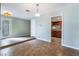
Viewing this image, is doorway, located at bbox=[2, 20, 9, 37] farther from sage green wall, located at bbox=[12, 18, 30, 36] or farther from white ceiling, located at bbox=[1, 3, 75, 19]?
white ceiling, located at bbox=[1, 3, 75, 19]

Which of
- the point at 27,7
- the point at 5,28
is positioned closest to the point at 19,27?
the point at 5,28

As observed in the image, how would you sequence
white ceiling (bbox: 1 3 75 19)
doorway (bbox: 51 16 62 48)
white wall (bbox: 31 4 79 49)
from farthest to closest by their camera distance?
1. white wall (bbox: 31 4 79 49)
2. doorway (bbox: 51 16 62 48)
3. white ceiling (bbox: 1 3 75 19)

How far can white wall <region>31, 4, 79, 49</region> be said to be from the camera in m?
3.12

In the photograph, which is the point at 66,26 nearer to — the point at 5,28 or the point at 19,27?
the point at 19,27

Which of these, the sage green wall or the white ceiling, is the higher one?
the white ceiling

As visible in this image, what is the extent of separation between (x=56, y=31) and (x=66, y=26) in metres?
0.49

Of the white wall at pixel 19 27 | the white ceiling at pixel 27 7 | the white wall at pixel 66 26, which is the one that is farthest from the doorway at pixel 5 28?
the white wall at pixel 66 26

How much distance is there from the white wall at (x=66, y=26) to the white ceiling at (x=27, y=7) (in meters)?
0.16

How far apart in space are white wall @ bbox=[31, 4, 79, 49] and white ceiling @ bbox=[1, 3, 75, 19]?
0.53 feet

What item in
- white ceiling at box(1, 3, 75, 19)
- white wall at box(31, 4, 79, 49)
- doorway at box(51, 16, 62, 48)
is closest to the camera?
white ceiling at box(1, 3, 75, 19)

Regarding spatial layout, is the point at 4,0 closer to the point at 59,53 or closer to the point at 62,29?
the point at 62,29

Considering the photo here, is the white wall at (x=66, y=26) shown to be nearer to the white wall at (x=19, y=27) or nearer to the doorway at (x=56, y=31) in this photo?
the doorway at (x=56, y=31)

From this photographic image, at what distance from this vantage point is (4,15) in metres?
2.94

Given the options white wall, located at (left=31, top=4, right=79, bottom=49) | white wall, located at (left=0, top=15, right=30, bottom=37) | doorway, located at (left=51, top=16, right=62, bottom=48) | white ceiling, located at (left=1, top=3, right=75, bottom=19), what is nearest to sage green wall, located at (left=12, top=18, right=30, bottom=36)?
white wall, located at (left=0, top=15, right=30, bottom=37)
